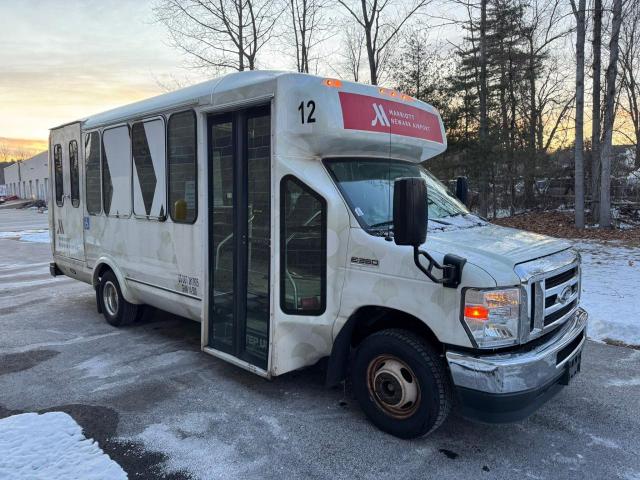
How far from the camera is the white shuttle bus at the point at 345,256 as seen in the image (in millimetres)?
3098

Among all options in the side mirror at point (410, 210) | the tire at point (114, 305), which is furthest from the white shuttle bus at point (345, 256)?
the tire at point (114, 305)

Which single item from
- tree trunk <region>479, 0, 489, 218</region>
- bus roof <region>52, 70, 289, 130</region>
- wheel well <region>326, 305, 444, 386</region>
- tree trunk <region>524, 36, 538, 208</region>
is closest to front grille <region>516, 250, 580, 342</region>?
wheel well <region>326, 305, 444, 386</region>

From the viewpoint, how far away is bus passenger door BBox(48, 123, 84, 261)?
690 centimetres

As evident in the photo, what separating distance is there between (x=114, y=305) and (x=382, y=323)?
14.0ft

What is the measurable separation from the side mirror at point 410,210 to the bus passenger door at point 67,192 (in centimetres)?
538

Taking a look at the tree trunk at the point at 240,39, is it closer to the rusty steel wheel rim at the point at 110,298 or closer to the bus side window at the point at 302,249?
the rusty steel wheel rim at the point at 110,298

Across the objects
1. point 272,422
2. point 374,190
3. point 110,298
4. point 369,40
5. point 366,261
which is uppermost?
point 369,40

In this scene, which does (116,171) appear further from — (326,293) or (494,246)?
(494,246)

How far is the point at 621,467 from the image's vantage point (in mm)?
3238

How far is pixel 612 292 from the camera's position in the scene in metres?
7.49

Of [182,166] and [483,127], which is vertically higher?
[483,127]

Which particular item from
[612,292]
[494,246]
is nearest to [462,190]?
[494,246]

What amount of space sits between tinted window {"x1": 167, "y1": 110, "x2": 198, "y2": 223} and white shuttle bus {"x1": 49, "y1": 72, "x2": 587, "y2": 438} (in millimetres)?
20

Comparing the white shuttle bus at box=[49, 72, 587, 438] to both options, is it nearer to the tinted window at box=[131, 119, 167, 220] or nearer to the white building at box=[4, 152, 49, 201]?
the tinted window at box=[131, 119, 167, 220]
